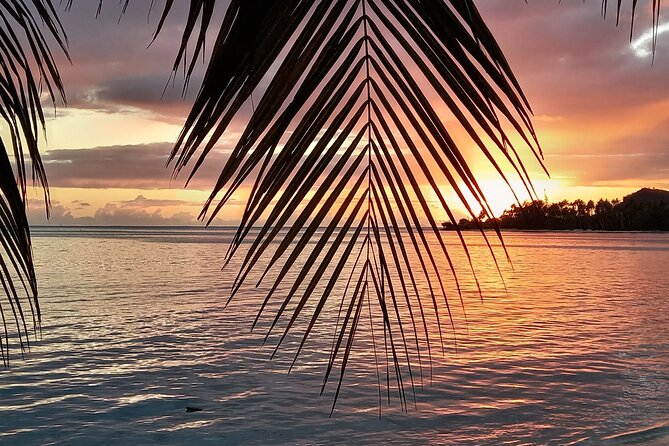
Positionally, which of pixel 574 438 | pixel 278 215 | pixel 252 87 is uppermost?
pixel 252 87

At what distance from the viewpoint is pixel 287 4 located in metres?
0.53

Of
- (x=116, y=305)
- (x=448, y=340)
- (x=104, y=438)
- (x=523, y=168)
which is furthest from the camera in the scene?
(x=116, y=305)

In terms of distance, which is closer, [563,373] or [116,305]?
[563,373]

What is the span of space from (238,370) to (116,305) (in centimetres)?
890

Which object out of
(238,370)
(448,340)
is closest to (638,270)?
(448,340)

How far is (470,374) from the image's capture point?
9.74 metres

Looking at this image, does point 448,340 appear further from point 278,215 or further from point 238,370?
point 278,215

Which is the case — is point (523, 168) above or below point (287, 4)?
below

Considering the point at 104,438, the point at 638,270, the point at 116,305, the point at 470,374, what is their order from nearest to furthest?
the point at 104,438, the point at 470,374, the point at 116,305, the point at 638,270

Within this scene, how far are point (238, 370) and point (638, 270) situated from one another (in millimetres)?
28252

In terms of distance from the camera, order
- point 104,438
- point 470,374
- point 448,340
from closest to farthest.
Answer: point 104,438 → point 470,374 → point 448,340

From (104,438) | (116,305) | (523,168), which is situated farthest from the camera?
(116,305)

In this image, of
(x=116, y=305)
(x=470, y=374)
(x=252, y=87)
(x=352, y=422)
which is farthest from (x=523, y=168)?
(x=116, y=305)

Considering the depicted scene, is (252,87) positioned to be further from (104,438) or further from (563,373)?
(563,373)
